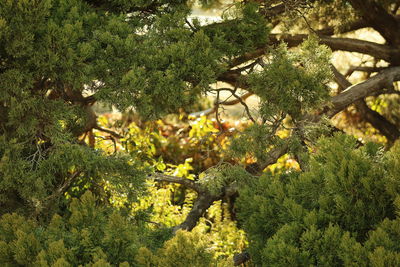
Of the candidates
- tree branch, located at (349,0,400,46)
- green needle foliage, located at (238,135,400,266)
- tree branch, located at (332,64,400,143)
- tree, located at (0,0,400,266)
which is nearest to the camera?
green needle foliage, located at (238,135,400,266)

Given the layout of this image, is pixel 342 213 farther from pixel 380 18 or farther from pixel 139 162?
pixel 380 18

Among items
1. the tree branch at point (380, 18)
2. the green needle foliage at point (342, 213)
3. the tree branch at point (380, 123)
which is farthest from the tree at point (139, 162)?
the tree branch at point (380, 123)

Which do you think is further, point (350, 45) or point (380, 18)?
point (380, 18)

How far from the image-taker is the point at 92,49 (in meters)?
3.19

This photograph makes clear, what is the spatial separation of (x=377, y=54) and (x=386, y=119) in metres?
1.71

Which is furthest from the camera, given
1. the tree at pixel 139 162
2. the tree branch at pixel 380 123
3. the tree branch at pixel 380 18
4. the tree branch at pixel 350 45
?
the tree branch at pixel 380 123

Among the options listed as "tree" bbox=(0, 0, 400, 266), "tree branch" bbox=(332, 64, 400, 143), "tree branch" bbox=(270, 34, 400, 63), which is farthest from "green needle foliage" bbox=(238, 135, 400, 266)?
"tree branch" bbox=(332, 64, 400, 143)

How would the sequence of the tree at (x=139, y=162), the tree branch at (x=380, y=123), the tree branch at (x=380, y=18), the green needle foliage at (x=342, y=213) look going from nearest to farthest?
the green needle foliage at (x=342, y=213) < the tree at (x=139, y=162) < the tree branch at (x=380, y=18) < the tree branch at (x=380, y=123)

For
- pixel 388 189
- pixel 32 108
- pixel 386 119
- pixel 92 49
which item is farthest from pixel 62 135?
pixel 386 119

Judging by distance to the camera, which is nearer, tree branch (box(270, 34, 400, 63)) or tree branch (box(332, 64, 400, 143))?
tree branch (box(270, 34, 400, 63))

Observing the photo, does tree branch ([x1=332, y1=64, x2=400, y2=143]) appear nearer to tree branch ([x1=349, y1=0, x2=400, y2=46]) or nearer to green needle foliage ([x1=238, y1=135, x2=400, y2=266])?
tree branch ([x1=349, y1=0, x2=400, y2=46])

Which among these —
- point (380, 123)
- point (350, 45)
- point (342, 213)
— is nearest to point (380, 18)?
point (350, 45)

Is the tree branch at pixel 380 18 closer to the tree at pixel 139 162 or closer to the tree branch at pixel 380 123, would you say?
the tree branch at pixel 380 123

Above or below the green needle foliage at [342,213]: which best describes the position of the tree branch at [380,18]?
above
